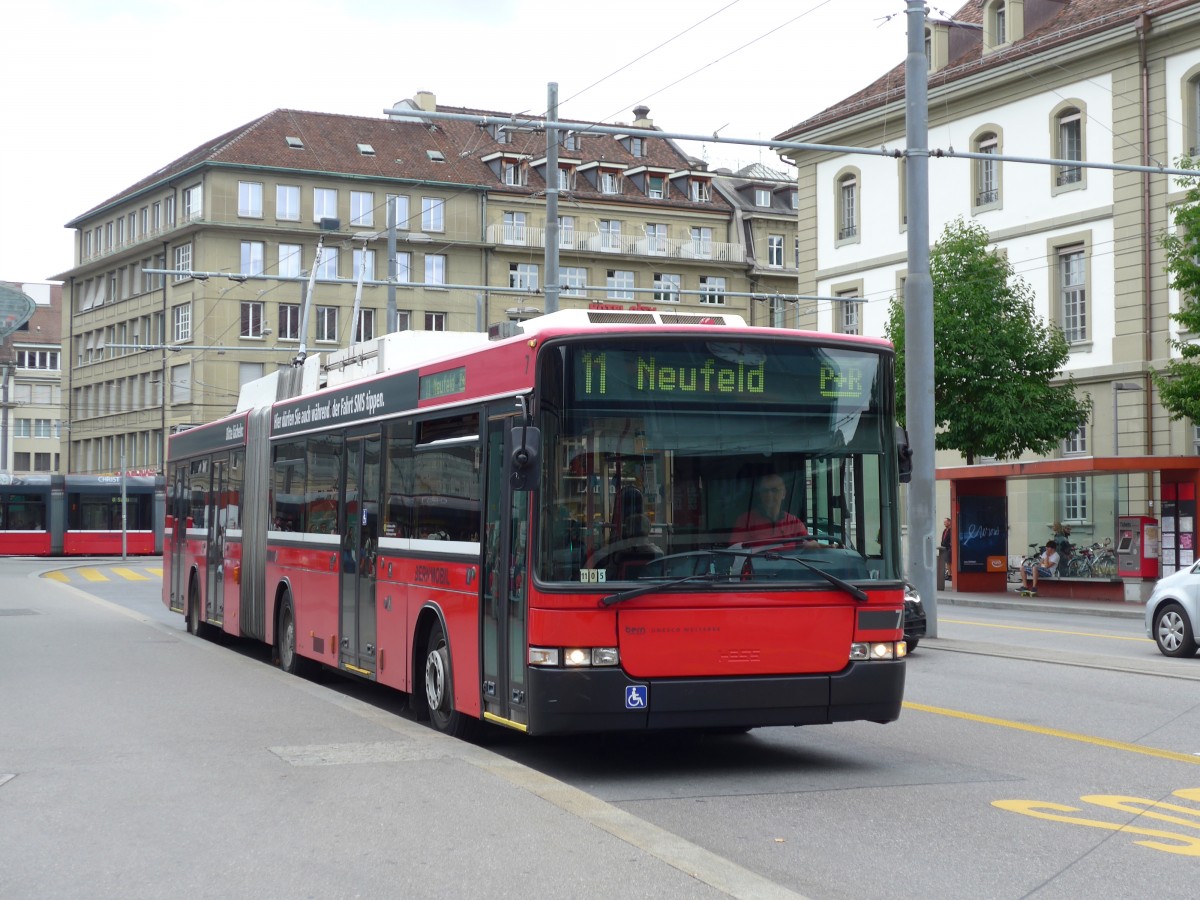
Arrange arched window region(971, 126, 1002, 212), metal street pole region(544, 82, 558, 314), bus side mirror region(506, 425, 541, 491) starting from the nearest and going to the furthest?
bus side mirror region(506, 425, 541, 491) → metal street pole region(544, 82, 558, 314) → arched window region(971, 126, 1002, 212)

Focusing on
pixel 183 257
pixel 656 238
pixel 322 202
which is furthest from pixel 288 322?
pixel 656 238

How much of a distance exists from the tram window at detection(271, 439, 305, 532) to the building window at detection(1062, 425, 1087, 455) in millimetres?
27436

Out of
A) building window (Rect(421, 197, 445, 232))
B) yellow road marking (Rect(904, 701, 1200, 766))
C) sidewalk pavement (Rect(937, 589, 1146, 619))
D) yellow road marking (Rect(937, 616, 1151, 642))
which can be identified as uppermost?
building window (Rect(421, 197, 445, 232))

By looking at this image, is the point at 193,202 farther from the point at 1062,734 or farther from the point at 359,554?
the point at 1062,734

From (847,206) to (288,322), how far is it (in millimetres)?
36026

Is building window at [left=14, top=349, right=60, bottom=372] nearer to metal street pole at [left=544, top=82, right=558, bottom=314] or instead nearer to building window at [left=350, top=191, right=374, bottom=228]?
building window at [left=350, top=191, right=374, bottom=228]

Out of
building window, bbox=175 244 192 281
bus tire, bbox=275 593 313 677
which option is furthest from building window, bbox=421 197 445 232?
bus tire, bbox=275 593 313 677

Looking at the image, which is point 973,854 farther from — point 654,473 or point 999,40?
point 999,40

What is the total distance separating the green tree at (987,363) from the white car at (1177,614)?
17147 mm

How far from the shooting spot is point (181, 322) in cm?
7919

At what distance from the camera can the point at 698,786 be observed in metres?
9.04

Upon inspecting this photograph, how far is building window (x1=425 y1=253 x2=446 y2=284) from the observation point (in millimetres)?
79312

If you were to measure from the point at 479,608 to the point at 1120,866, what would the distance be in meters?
4.37

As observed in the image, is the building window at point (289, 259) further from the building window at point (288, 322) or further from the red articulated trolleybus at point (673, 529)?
the red articulated trolleybus at point (673, 529)
